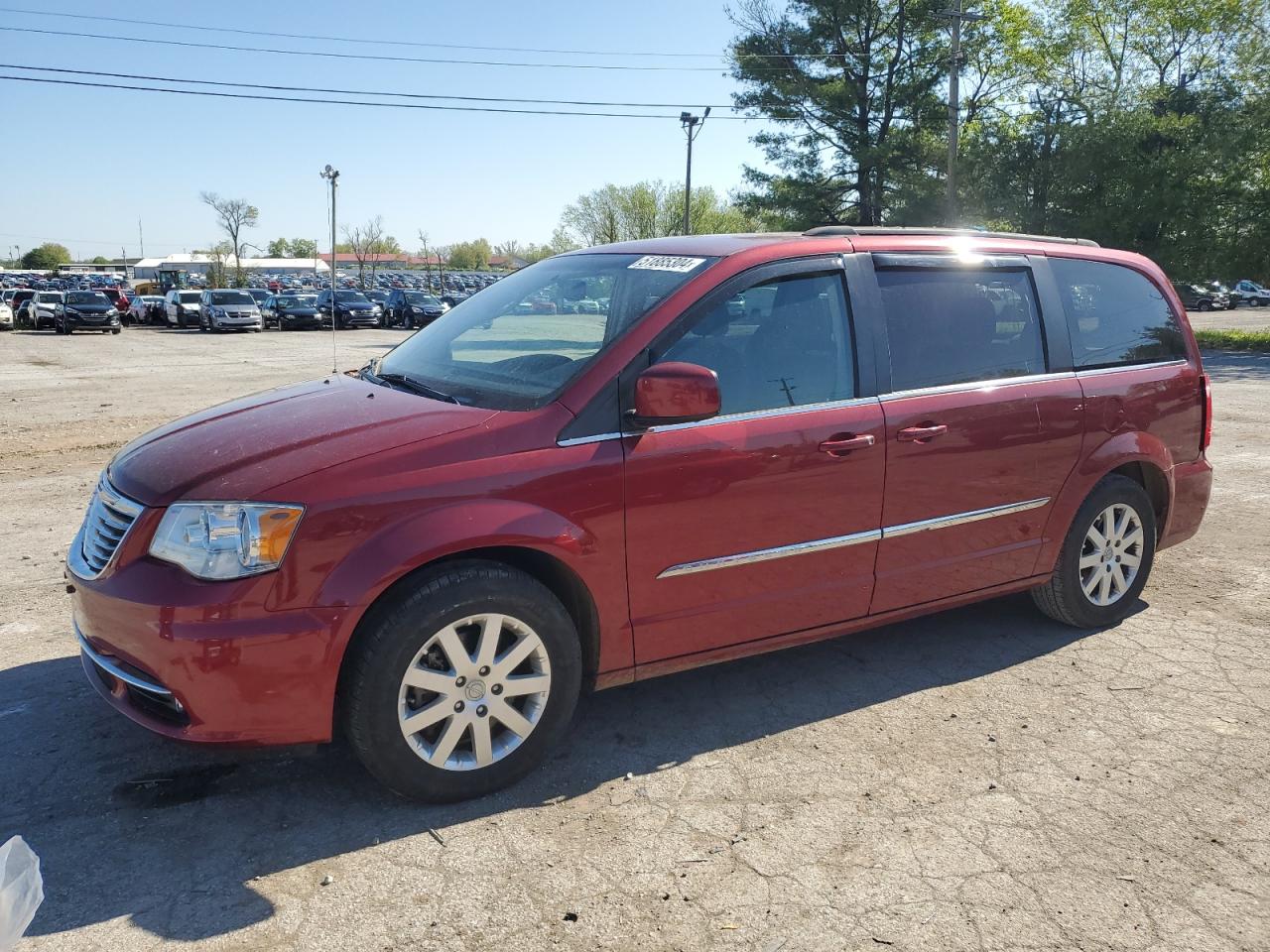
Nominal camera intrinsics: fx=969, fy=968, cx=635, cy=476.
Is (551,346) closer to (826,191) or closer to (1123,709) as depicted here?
(1123,709)

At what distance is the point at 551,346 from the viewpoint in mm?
3773

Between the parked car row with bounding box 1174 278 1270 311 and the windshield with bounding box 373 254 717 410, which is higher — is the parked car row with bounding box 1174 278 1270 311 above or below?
above

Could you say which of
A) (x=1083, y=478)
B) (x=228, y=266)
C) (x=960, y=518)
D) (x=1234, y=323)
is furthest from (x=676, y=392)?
(x=228, y=266)

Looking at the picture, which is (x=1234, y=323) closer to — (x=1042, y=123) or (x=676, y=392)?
(x=1042, y=123)

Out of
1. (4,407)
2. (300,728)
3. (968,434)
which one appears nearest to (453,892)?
(300,728)

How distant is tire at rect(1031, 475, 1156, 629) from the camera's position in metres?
4.66

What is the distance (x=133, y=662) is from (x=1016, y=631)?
3941mm

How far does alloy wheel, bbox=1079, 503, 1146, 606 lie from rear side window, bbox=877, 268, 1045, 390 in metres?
0.92

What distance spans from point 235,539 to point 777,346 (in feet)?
6.77

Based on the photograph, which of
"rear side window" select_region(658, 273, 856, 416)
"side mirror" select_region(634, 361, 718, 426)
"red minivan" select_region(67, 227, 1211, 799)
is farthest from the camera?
"rear side window" select_region(658, 273, 856, 416)

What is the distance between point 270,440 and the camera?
3.25 m

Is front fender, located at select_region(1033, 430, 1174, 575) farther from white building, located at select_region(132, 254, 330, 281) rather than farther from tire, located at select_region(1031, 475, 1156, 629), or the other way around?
white building, located at select_region(132, 254, 330, 281)

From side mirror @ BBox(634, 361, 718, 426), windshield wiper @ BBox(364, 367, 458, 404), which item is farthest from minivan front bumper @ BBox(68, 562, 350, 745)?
side mirror @ BBox(634, 361, 718, 426)

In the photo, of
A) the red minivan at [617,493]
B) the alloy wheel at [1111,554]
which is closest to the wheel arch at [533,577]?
the red minivan at [617,493]
